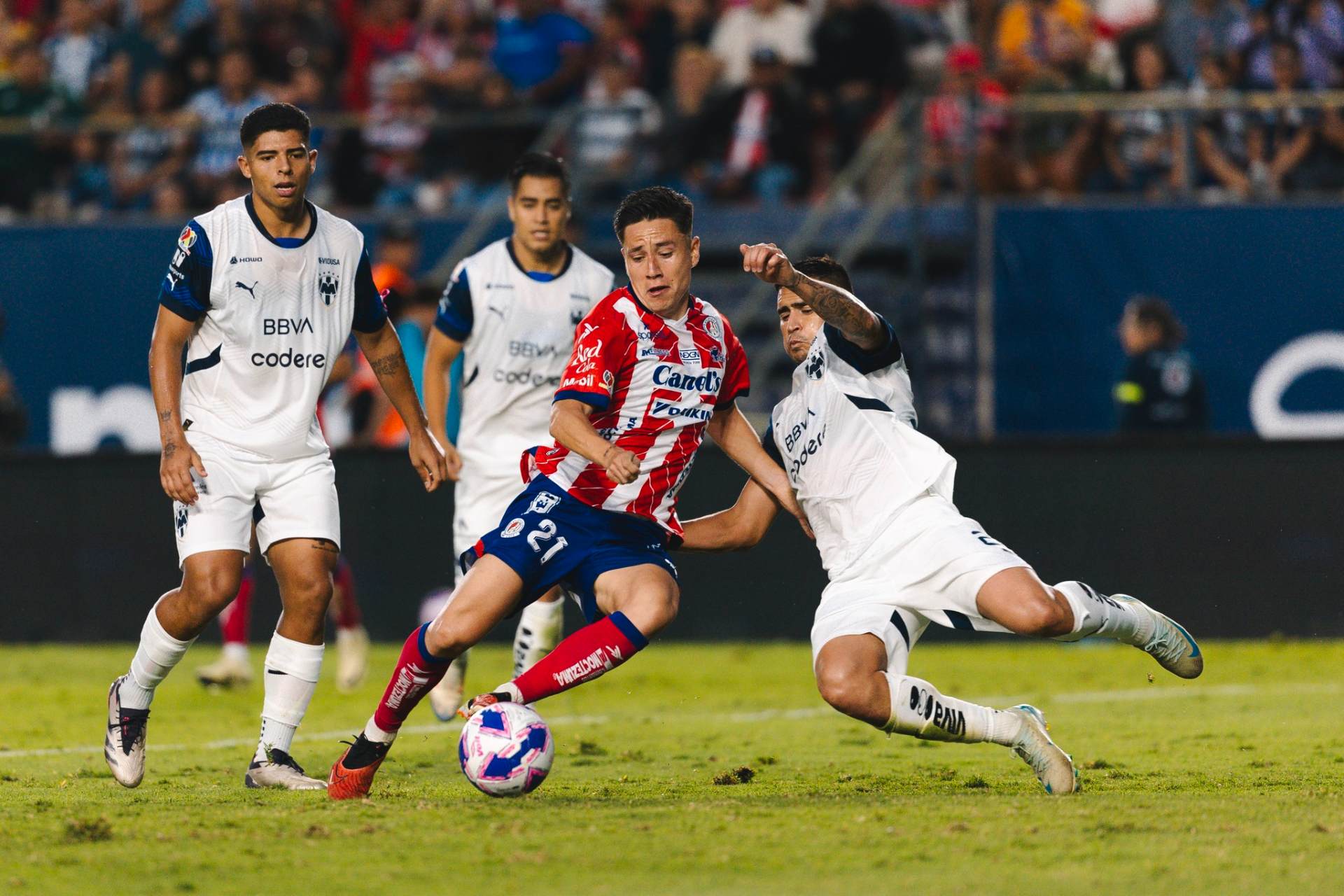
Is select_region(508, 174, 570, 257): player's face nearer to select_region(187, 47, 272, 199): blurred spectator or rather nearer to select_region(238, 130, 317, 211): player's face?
select_region(238, 130, 317, 211): player's face

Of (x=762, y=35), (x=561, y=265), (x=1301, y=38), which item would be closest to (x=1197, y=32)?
(x=1301, y=38)

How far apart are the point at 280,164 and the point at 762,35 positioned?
934 centimetres

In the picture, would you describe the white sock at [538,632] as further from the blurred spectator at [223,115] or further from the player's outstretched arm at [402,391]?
the blurred spectator at [223,115]

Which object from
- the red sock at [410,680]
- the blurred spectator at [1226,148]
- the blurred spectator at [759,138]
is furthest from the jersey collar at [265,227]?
the blurred spectator at [1226,148]

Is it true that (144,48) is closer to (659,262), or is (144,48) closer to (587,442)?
(659,262)

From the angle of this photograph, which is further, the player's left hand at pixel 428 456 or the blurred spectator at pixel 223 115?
the blurred spectator at pixel 223 115

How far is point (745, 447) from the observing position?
694 cm

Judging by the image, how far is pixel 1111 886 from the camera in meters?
4.79

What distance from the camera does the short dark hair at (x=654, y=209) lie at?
6469mm

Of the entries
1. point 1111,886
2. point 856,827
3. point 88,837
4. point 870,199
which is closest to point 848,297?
point 856,827

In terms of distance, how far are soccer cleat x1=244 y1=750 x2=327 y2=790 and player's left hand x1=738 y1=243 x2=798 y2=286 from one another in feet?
7.92

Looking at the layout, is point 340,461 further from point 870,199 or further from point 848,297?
point 848,297

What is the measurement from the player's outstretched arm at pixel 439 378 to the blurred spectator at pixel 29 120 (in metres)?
7.71

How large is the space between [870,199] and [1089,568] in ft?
11.6
